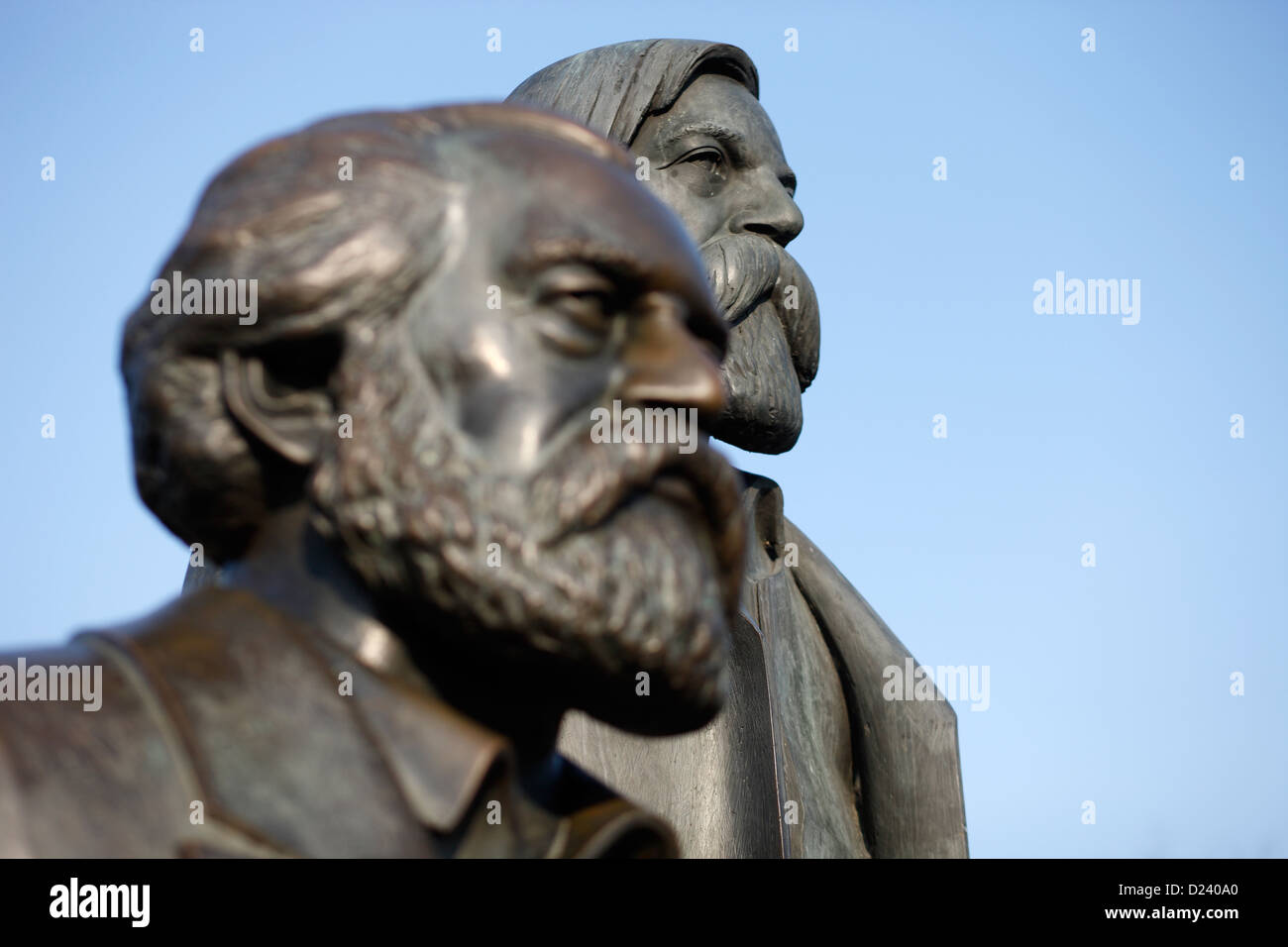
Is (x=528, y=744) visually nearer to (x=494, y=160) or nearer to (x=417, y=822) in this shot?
(x=417, y=822)

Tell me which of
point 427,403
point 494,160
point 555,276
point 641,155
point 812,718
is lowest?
point 812,718

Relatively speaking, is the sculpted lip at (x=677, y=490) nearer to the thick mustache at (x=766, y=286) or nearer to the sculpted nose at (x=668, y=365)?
the sculpted nose at (x=668, y=365)

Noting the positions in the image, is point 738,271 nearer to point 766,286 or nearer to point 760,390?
point 766,286

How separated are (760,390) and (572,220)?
2614 millimetres

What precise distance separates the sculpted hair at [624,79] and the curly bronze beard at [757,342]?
1.57 feet

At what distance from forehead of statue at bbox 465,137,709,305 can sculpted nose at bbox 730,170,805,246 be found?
8.84ft

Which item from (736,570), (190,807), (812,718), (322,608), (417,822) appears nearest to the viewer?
(190,807)

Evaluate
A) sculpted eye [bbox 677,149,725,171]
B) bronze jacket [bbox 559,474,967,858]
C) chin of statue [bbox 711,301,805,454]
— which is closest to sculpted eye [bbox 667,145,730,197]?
sculpted eye [bbox 677,149,725,171]

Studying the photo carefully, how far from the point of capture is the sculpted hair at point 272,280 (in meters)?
2.18

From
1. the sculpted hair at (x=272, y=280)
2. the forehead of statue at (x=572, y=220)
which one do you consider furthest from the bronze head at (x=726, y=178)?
the sculpted hair at (x=272, y=280)

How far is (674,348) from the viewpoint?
228 cm

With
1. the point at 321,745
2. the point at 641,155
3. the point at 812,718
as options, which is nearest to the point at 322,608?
the point at 321,745
